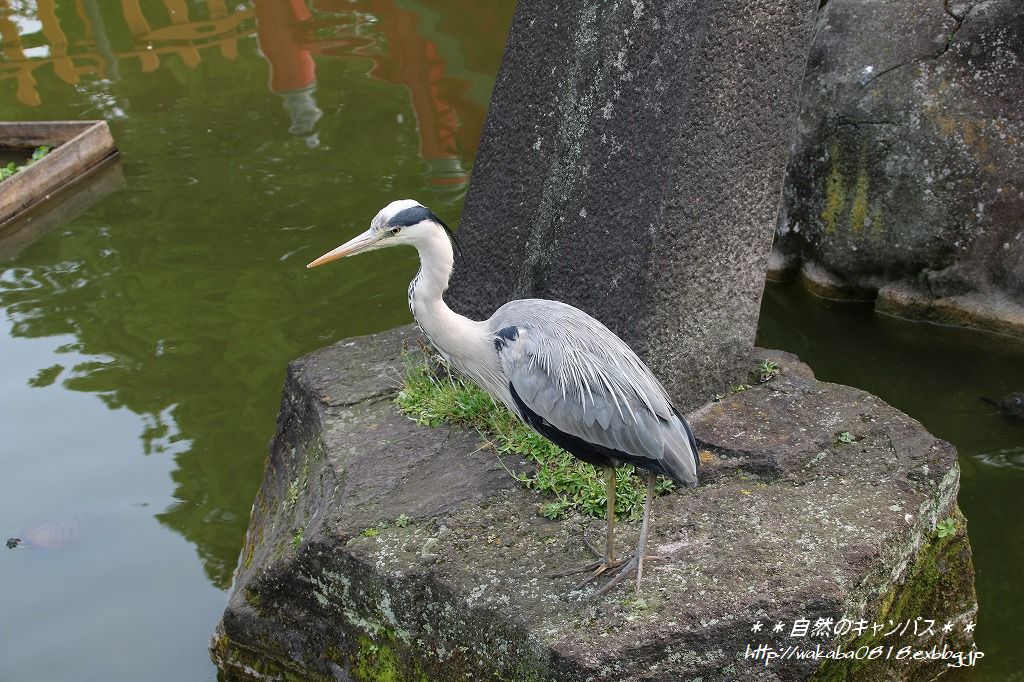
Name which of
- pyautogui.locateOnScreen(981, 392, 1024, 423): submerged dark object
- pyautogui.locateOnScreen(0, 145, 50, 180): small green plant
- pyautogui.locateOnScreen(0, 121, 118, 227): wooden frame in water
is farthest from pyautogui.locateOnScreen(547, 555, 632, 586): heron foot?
pyautogui.locateOnScreen(0, 145, 50, 180): small green plant

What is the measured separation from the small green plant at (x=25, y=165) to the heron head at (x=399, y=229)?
521 cm

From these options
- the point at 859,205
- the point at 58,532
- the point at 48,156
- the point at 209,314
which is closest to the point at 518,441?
the point at 58,532

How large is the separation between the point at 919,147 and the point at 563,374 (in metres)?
3.30

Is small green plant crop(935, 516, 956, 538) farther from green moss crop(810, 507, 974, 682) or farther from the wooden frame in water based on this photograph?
the wooden frame in water

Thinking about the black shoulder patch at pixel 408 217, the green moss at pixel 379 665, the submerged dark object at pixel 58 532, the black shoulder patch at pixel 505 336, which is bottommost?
the submerged dark object at pixel 58 532

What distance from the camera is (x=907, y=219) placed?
5879mm

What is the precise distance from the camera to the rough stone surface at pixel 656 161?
12.1 feet

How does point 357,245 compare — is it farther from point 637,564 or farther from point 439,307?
point 637,564

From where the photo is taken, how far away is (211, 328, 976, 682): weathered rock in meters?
3.11

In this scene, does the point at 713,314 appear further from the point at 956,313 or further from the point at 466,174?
the point at 466,174

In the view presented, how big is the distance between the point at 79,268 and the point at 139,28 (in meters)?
4.56

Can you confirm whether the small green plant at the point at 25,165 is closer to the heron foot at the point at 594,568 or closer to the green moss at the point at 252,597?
the green moss at the point at 252,597

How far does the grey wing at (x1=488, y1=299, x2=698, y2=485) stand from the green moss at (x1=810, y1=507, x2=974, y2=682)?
2.25 feet

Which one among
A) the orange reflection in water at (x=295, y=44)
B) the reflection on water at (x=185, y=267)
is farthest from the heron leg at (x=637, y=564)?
the orange reflection in water at (x=295, y=44)
